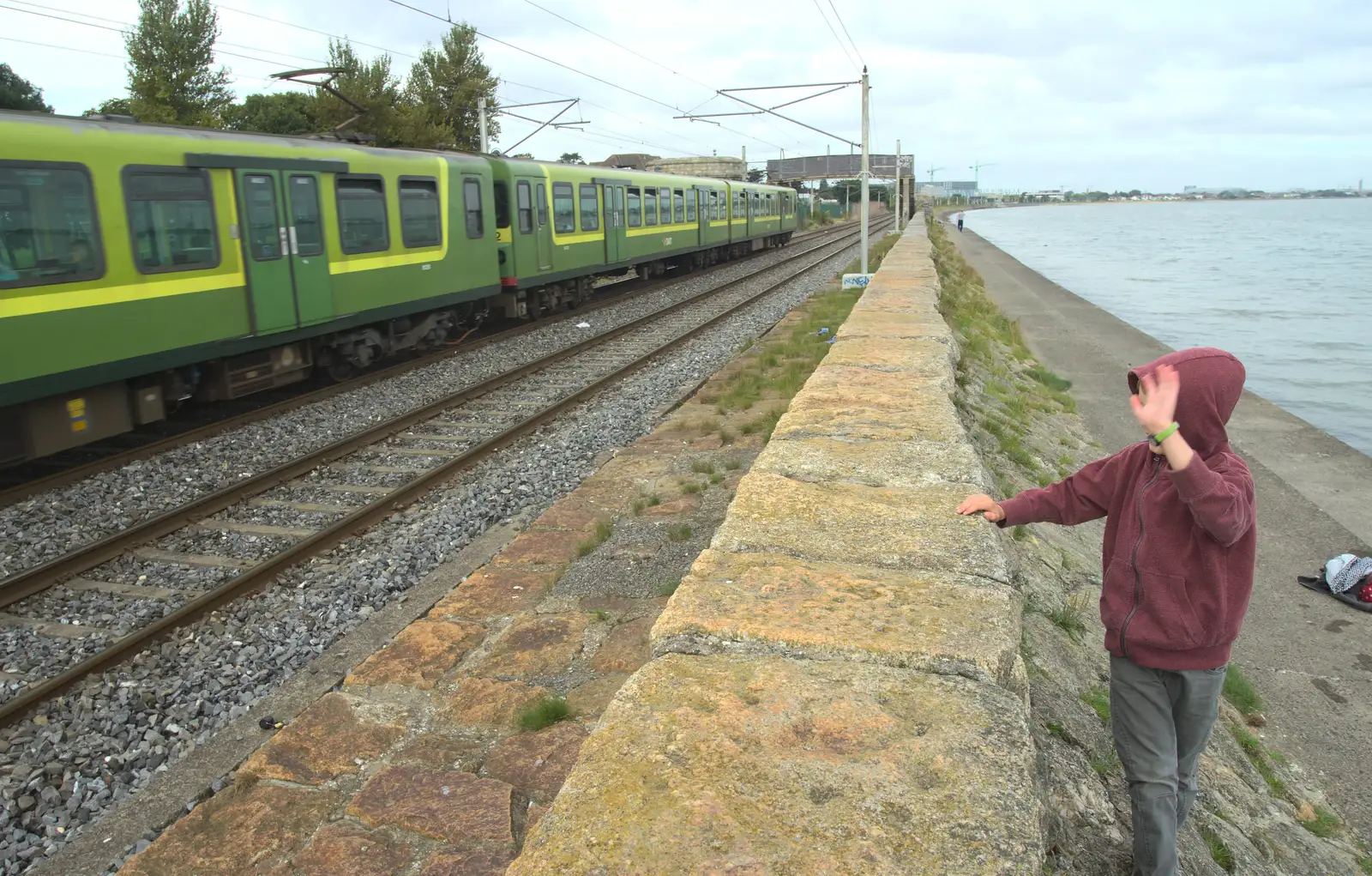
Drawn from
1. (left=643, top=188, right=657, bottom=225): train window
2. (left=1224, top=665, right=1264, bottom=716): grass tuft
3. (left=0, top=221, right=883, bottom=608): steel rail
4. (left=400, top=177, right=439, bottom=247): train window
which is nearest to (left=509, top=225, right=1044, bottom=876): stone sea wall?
(left=1224, top=665, right=1264, bottom=716): grass tuft

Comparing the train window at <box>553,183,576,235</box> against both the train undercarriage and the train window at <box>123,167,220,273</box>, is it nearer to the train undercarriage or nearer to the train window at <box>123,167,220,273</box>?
the train undercarriage

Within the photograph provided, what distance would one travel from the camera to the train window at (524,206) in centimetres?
1430

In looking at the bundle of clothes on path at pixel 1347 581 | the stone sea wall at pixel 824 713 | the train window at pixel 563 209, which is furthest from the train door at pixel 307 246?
the bundle of clothes on path at pixel 1347 581

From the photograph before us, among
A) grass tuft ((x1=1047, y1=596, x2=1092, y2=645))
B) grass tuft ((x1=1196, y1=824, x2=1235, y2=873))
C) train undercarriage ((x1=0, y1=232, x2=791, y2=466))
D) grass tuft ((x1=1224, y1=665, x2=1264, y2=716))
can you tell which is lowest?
grass tuft ((x1=1224, y1=665, x2=1264, y2=716))

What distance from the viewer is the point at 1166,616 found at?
249 centimetres

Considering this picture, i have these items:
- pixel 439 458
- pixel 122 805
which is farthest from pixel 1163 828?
pixel 439 458

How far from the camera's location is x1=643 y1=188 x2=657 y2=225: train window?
2012 centimetres

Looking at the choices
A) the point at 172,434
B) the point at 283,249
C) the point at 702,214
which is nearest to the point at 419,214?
the point at 283,249

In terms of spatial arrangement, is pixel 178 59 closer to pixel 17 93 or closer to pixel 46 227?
pixel 17 93

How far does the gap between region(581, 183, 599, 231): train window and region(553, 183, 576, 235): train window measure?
469 mm

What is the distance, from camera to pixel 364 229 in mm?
10398

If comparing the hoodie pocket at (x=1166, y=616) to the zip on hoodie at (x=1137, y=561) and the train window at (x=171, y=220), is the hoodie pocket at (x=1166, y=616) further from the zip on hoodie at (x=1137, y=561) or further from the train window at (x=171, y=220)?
the train window at (x=171, y=220)

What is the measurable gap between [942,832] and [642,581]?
3.23 meters

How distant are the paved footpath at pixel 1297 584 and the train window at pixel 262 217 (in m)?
8.98
